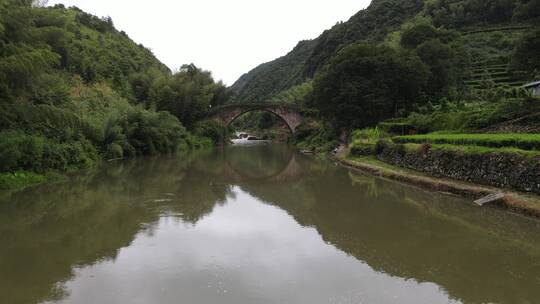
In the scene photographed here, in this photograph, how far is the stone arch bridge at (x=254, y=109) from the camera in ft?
180

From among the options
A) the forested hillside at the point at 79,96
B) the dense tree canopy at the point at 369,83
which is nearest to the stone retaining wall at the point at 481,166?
the dense tree canopy at the point at 369,83

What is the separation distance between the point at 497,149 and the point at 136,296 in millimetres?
12454

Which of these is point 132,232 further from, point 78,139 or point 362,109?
point 362,109

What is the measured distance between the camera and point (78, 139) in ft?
80.6

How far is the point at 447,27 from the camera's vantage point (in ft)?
244

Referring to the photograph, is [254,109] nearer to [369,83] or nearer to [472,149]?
[369,83]

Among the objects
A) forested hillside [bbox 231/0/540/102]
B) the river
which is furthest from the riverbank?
forested hillside [bbox 231/0/540/102]

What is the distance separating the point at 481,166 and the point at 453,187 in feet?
3.86

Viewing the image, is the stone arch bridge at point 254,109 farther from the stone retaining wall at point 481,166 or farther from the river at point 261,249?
the river at point 261,249

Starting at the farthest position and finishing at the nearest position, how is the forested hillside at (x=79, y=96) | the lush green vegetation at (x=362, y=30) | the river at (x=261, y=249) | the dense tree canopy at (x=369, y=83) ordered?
the lush green vegetation at (x=362, y=30), the dense tree canopy at (x=369, y=83), the forested hillside at (x=79, y=96), the river at (x=261, y=249)

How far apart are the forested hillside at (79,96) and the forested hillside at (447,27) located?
26.9m

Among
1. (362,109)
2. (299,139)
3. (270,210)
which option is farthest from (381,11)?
(270,210)

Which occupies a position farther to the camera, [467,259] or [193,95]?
[193,95]

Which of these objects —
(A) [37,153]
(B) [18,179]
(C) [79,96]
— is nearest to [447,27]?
(C) [79,96]
